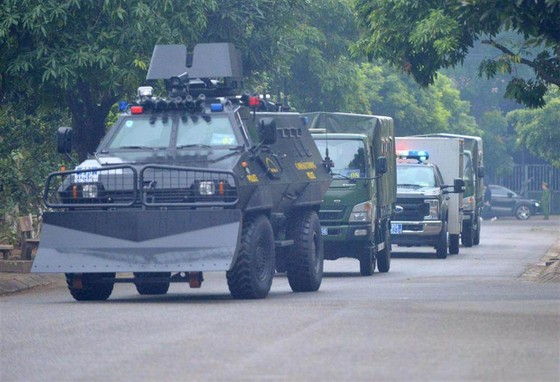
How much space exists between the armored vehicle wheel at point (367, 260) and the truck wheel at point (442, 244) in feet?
20.0

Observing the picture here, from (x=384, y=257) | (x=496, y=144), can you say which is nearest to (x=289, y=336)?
(x=384, y=257)

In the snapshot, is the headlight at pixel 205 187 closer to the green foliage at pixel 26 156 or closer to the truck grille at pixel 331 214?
the truck grille at pixel 331 214

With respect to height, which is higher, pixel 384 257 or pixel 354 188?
pixel 354 188

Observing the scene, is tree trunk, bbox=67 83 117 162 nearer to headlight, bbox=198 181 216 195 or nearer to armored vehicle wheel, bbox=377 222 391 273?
armored vehicle wheel, bbox=377 222 391 273

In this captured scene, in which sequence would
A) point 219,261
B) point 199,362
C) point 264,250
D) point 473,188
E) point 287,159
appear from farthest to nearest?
1. point 473,188
2. point 287,159
3. point 264,250
4. point 219,261
5. point 199,362

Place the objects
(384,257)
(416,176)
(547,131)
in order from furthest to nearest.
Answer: (547,131) → (416,176) → (384,257)

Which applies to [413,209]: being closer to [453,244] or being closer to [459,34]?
[453,244]

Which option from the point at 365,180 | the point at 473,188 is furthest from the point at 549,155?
the point at 365,180

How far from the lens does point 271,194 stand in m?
16.4

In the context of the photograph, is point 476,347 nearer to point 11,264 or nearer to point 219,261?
point 219,261

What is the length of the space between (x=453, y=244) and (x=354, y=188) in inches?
389

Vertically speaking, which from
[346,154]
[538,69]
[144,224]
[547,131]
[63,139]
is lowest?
[144,224]

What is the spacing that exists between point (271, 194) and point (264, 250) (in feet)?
2.66

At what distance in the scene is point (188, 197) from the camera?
15.1 metres
